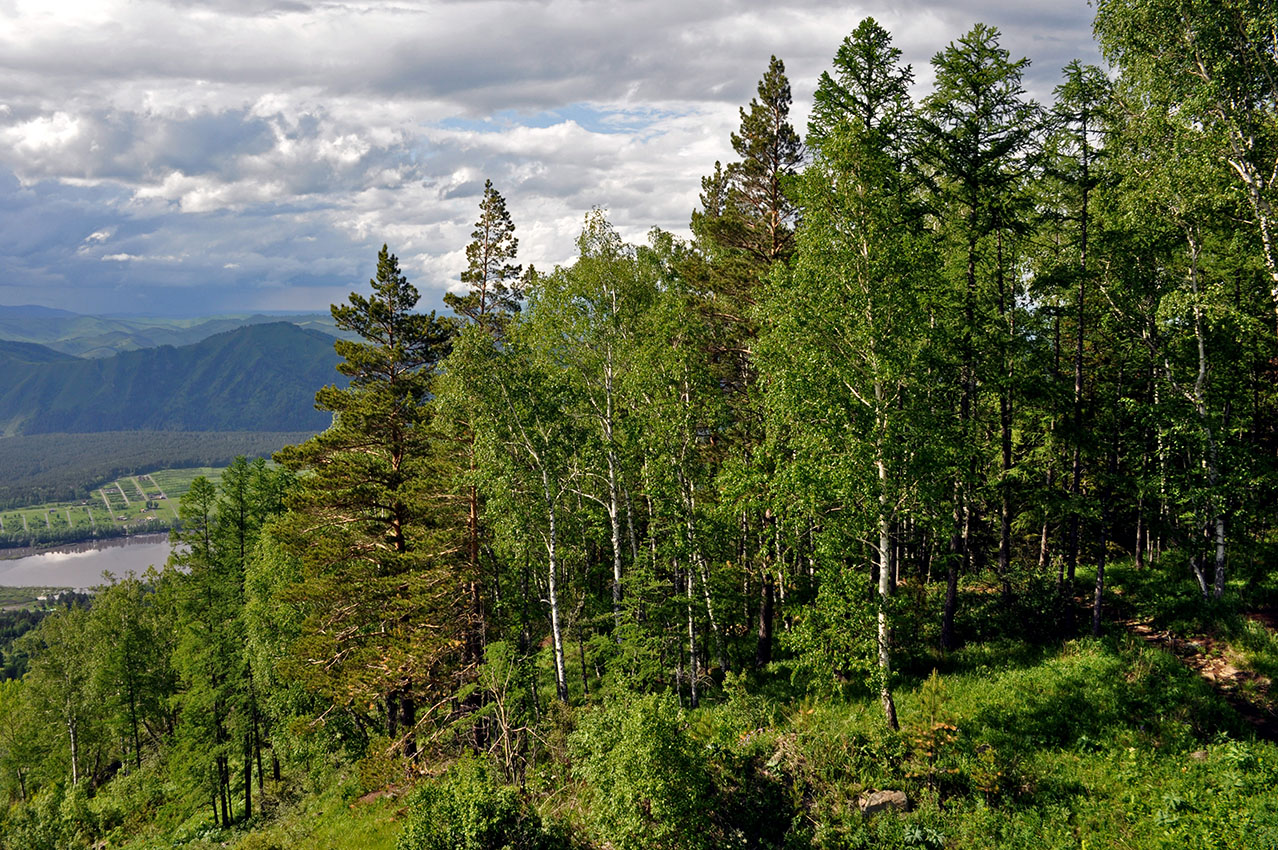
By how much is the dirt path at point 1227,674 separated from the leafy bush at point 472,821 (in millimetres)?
15997

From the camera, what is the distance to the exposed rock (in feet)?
45.7

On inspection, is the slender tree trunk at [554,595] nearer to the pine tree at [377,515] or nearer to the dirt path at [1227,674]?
the pine tree at [377,515]

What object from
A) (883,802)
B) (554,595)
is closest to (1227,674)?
(883,802)

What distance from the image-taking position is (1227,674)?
15.4 metres

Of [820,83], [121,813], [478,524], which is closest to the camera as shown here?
[820,83]

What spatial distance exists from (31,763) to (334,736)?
132ft

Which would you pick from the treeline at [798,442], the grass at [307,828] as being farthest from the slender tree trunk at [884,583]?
the grass at [307,828]

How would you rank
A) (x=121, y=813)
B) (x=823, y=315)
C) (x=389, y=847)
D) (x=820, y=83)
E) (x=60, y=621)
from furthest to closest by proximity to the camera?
1. (x=60, y=621)
2. (x=121, y=813)
3. (x=389, y=847)
4. (x=820, y=83)
5. (x=823, y=315)

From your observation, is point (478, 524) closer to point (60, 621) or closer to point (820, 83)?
point (820, 83)

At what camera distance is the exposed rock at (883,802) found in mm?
13930

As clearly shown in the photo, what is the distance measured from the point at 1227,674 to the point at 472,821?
18.4 metres

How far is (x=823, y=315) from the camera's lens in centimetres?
1593

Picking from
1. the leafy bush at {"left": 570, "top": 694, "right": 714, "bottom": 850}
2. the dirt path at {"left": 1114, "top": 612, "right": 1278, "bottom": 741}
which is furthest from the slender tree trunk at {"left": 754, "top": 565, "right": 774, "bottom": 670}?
the dirt path at {"left": 1114, "top": 612, "right": 1278, "bottom": 741}

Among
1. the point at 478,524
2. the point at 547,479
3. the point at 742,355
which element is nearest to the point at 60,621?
the point at 478,524
